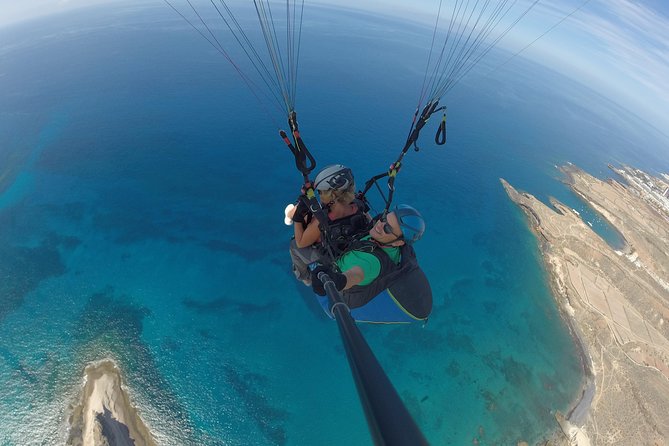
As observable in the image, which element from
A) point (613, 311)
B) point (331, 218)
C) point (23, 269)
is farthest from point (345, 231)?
point (613, 311)

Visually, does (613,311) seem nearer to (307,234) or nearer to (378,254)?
(378,254)

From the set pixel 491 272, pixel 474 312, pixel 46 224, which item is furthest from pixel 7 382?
pixel 491 272

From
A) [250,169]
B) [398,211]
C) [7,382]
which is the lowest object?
[7,382]

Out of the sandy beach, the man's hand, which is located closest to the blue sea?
the sandy beach

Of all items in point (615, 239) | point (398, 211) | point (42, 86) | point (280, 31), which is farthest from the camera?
point (280, 31)

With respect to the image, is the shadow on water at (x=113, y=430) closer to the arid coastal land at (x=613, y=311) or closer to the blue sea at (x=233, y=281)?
the blue sea at (x=233, y=281)

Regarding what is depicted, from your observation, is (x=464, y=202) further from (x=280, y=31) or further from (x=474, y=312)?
(x=280, y=31)
